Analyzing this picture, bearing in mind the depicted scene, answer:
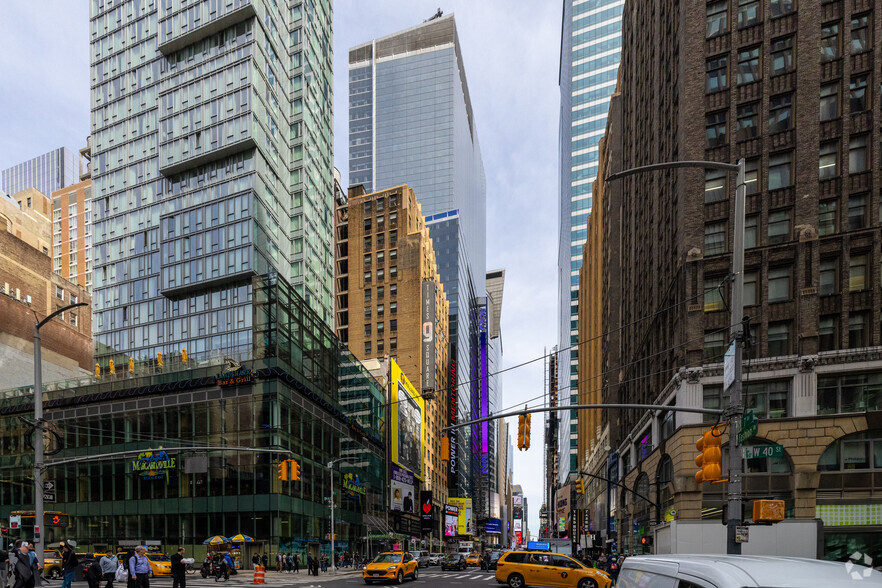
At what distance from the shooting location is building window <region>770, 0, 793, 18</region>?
35400mm

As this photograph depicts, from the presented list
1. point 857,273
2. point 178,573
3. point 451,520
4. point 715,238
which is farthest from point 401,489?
point 178,573

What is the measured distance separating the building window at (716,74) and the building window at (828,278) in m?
10.8

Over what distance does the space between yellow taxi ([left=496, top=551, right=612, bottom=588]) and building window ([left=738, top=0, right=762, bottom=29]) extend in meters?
28.9

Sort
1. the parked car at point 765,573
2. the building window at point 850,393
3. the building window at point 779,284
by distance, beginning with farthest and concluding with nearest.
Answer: the building window at point 779,284 → the building window at point 850,393 → the parked car at point 765,573

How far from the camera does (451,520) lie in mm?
125812

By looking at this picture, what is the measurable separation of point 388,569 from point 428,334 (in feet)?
279

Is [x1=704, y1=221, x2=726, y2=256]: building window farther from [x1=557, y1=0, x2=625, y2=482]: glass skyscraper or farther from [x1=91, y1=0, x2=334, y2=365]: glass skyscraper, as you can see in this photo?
[x1=557, y1=0, x2=625, y2=482]: glass skyscraper

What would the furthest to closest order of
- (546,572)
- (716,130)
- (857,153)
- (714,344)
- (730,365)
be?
1. (716,130)
2. (714,344)
3. (857,153)
4. (546,572)
5. (730,365)

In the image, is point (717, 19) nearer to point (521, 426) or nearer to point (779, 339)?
point (779, 339)

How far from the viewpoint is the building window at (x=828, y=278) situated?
→ 109ft

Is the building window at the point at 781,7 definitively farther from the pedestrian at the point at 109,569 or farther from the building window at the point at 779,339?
the pedestrian at the point at 109,569

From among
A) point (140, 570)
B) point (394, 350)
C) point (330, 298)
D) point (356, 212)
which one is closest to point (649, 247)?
point (140, 570)

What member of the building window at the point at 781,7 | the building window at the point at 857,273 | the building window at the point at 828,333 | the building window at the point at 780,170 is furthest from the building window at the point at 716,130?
the building window at the point at 828,333

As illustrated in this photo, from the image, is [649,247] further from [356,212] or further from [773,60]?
[356,212]
